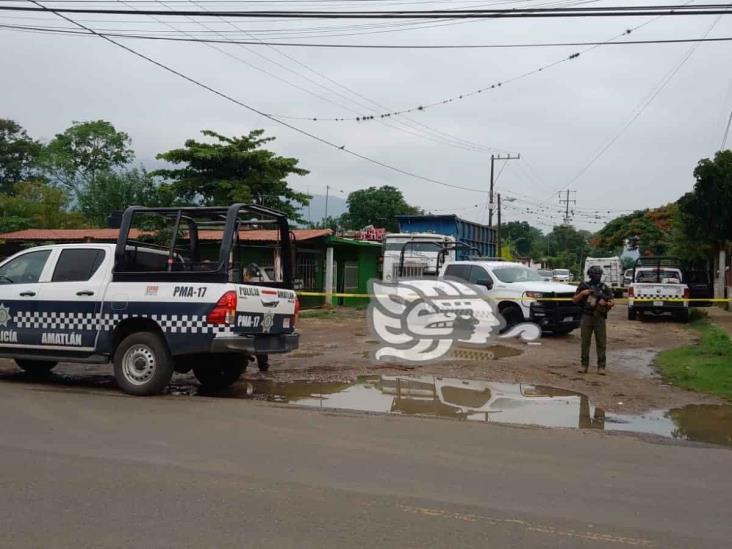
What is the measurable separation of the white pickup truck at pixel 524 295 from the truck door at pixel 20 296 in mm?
9842

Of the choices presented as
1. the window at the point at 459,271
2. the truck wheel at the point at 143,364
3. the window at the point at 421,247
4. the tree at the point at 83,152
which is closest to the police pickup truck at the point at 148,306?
the truck wheel at the point at 143,364

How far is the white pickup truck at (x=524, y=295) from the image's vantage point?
50.0 ft

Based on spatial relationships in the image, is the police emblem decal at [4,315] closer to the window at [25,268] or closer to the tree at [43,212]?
the window at [25,268]

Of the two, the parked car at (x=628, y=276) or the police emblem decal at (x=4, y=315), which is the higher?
the parked car at (x=628, y=276)

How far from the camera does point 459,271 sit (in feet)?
55.3

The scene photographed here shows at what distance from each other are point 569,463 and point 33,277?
7.17 metres

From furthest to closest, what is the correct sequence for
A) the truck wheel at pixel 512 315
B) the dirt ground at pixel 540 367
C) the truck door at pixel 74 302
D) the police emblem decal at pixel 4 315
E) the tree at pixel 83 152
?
1. the tree at pixel 83 152
2. the truck wheel at pixel 512 315
3. the dirt ground at pixel 540 367
4. the police emblem decal at pixel 4 315
5. the truck door at pixel 74 302

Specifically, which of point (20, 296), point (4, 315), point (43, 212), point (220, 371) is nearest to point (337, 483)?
point (220, 371)

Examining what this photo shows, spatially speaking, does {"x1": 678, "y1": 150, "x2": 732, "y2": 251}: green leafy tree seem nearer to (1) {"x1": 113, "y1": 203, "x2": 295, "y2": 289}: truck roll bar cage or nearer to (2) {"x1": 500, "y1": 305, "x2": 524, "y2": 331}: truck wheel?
(2) {"x1": 500, "y1": 305, "x2": 524, "y2": 331}: truck wheel

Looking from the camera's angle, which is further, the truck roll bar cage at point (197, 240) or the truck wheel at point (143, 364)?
the truck wheel at point (143, 364)

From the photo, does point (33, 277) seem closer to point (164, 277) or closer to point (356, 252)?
point (164, 277)

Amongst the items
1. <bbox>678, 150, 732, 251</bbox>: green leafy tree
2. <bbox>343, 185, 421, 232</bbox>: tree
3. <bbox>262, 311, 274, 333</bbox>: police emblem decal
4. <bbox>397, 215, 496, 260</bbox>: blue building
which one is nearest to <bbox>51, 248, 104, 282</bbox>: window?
<bbox>262, 311, 274, 333</bbox>: police emblem decal

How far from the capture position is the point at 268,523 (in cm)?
426

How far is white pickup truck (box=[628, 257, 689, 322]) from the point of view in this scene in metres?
20.0
